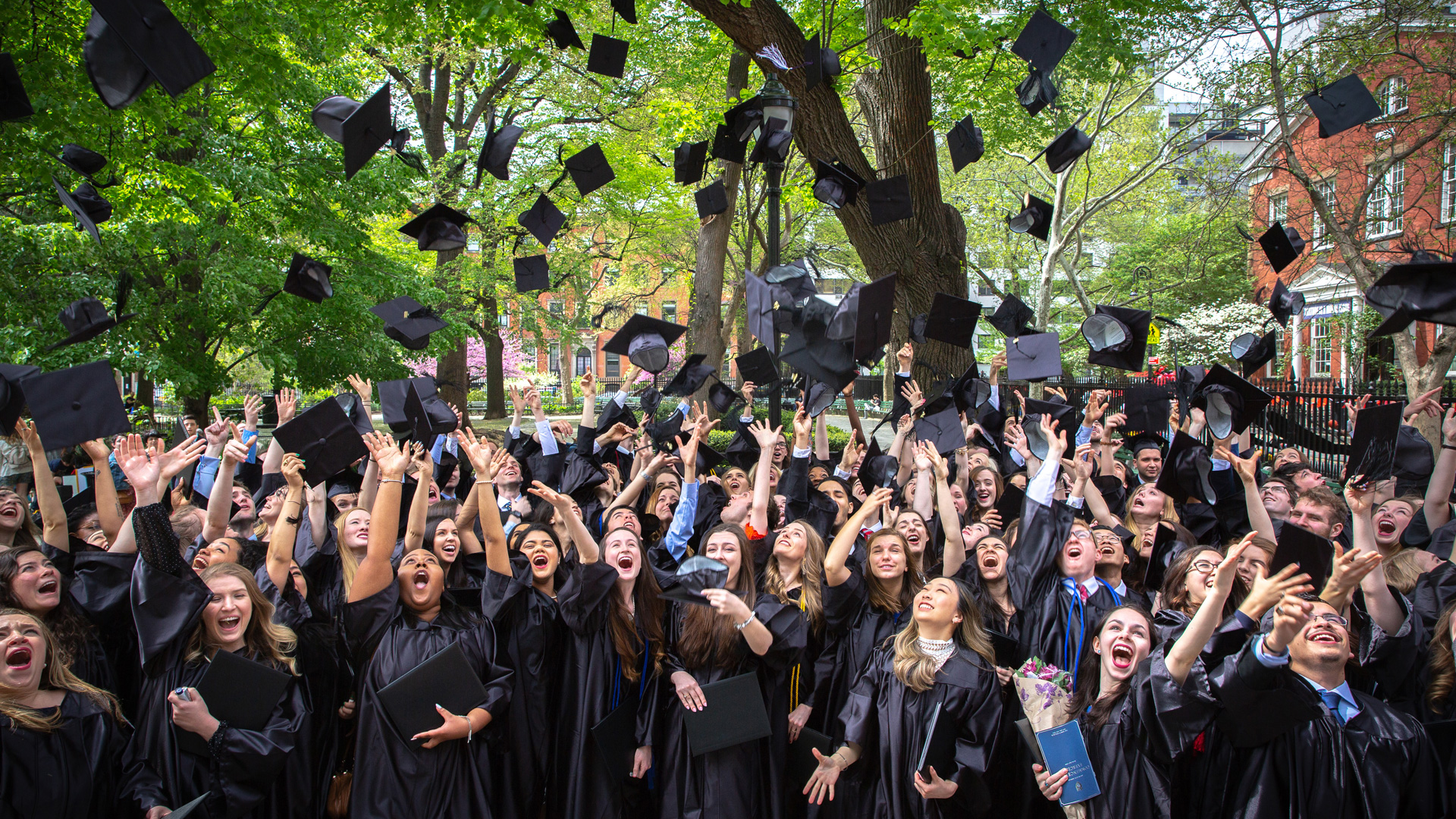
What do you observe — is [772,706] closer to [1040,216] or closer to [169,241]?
[1040,216]

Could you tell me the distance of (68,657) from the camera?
2984 millimetres

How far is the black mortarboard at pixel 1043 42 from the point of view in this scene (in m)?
6.07

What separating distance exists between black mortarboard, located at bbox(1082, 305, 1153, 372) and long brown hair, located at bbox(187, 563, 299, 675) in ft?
16.4

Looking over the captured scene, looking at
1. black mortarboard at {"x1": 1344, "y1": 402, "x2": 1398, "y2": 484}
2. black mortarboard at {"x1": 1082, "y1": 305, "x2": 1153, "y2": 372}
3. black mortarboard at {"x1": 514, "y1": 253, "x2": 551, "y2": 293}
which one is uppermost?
black mortarboard at {"x1": 514, "y1": 253, "x2": 551, "y2": 293}

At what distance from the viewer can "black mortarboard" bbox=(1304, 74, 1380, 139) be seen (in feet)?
18.8

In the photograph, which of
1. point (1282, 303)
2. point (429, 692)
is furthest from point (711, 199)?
point (429, 692)

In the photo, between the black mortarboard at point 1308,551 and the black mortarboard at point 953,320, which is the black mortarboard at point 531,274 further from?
the black mortarboard at point 1308,551

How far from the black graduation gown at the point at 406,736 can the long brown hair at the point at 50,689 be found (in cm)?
78

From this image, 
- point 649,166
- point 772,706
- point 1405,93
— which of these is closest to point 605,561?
point 772,706

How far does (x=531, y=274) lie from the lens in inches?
263

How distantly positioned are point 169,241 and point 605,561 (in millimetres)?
9122

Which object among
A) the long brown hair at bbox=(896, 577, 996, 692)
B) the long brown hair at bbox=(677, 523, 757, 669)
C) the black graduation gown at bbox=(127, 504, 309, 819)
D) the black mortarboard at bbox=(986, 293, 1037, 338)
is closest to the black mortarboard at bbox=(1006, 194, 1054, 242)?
the black mortarboard at bbox=(986, 293, 1037, 338)

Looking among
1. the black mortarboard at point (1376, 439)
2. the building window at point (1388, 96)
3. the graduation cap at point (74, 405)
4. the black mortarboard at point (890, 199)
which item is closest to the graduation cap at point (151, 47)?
the graduation cap at point (74, 405)

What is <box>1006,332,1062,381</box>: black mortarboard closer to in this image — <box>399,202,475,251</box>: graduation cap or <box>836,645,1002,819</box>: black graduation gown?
<box>836,645,1002,819</box>: black graduation gown
